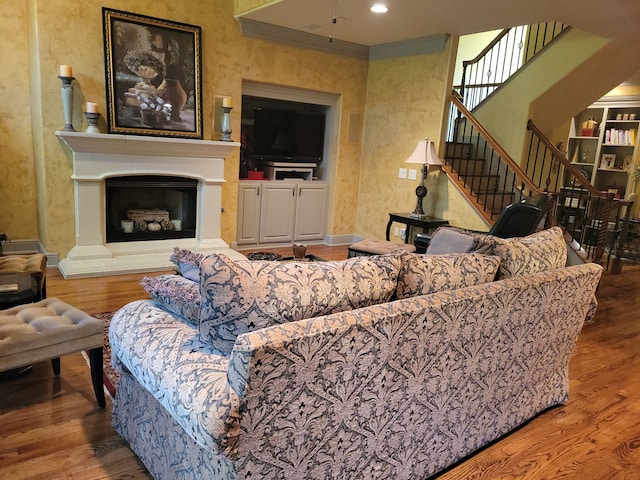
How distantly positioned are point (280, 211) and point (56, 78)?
2.85 metres

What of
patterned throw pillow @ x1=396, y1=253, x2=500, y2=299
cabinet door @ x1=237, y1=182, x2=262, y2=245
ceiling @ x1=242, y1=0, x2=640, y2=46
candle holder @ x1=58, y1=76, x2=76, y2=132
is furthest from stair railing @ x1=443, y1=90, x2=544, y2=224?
candle holder @ x1=58, y1=76, x2=76, y2=132

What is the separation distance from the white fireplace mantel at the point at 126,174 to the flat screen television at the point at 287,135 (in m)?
0.90

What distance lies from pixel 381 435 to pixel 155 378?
0.84m

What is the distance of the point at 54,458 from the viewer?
207cm

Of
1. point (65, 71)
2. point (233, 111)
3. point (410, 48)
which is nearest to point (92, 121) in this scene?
point (65, 71)

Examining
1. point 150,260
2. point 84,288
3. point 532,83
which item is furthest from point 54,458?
point 532,83

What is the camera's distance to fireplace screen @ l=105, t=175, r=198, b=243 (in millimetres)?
5012

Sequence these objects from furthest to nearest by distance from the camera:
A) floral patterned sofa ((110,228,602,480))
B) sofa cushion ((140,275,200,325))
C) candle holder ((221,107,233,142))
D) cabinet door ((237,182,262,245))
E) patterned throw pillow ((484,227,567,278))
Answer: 1. cabinet door ((237,182,262,245))
2. candle holder ((221,107,233,142))
3. patterned throw pillow ((484,227,567,278))
4. sofa cushion ((140,275,200,325))
5. floral patterned sofa ((110,228,602,480))

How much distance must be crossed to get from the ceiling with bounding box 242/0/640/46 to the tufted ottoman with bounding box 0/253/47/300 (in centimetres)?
308

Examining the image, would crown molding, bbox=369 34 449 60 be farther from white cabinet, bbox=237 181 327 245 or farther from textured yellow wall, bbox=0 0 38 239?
textured yellow wall, bbox=0 0 38 239

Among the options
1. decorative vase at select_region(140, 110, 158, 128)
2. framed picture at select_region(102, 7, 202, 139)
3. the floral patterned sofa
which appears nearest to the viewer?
the floral patterned sofa

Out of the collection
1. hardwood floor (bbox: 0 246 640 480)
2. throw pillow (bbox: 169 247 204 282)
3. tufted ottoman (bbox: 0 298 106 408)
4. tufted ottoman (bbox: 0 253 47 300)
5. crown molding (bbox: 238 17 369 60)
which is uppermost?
crown molding (bbox: 238 17 369 60)

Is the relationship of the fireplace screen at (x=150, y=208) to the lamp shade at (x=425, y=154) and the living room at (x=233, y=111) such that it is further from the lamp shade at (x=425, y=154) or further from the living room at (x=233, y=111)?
the lamp shade at (x=425, y=154)

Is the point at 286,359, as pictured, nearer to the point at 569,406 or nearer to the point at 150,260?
the point at 569,406
